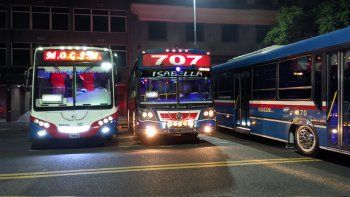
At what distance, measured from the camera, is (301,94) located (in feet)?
35.2

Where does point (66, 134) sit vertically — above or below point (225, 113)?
below

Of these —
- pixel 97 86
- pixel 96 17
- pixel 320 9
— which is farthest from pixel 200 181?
pixel 96 17

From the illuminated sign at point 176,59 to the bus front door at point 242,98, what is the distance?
1718mm

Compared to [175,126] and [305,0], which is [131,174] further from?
[305,0]

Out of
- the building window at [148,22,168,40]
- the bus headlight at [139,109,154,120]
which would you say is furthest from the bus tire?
the building window at [148,22,168,40]

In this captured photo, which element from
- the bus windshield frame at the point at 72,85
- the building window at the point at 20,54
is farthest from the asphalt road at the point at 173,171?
the building window at the point at 20,54

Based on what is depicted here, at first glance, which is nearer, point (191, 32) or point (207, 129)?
point (207, 129)

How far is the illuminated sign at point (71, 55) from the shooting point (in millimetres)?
12856

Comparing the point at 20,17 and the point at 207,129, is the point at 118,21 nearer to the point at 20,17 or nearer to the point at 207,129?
the point at 20,17

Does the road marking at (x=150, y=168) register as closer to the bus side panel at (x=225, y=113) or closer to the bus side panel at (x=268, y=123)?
the bus side panel at (x=268, y=123)

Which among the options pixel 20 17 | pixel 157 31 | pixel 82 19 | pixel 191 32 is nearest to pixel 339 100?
pixel 157 31

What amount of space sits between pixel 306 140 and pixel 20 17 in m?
30.1

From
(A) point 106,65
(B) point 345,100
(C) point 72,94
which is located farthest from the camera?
(A) point 106,65

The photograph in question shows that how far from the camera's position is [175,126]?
42.5 ft
